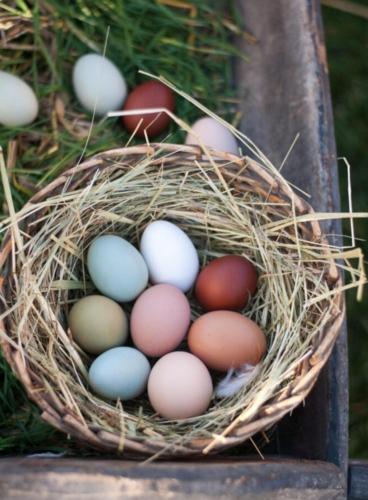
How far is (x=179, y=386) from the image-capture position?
1.43m

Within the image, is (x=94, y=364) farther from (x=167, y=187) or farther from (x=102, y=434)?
(x=167, y=187)

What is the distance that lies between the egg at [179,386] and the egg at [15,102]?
702mm

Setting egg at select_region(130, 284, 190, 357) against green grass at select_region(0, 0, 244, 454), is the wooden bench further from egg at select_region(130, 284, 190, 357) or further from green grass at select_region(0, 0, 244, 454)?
egg at select_region(130, 284, 190, 357)

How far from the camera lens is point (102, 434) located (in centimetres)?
130

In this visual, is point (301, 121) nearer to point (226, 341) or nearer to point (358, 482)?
point (226, 341)

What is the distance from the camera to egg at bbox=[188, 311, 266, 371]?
1485 mm

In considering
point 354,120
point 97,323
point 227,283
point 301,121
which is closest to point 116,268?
point 97,323

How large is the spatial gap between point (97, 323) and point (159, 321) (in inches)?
4.9

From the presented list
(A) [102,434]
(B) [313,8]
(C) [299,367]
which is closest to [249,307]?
(C) [299,367]

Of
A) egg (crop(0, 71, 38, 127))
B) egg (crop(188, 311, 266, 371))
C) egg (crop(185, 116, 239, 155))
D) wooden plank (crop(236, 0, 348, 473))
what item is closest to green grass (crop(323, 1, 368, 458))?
wooden plank (crop(236, 0, 348, 473))

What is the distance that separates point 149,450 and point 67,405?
18cm

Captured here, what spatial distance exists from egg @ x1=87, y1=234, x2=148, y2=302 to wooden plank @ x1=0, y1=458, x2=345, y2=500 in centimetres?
41

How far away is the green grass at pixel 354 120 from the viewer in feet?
7.58

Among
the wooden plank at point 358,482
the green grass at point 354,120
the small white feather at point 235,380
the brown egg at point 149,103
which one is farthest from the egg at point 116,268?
the green grass at point 354,120
